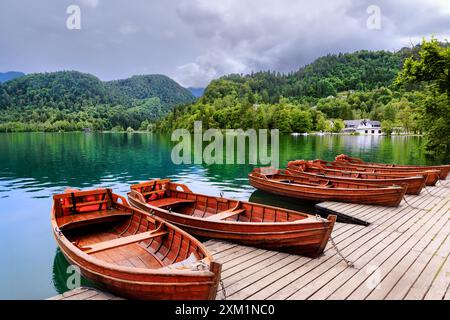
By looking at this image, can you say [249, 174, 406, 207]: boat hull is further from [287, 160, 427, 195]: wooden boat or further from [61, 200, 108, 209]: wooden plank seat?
[61, 200, 108, 209]: wooden plank seat

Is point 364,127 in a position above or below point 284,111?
below

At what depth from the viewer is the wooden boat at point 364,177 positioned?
14.1 meters

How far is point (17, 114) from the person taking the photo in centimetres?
17750

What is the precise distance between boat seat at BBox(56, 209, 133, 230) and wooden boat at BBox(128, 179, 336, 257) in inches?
38.7

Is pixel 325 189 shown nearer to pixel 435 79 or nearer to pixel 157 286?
pixel 157 286

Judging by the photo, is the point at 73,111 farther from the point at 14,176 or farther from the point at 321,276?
the point at 321,276

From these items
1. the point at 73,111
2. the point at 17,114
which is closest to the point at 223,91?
the point at 73,111

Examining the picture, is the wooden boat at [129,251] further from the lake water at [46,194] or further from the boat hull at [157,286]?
the lake water at [46,194]

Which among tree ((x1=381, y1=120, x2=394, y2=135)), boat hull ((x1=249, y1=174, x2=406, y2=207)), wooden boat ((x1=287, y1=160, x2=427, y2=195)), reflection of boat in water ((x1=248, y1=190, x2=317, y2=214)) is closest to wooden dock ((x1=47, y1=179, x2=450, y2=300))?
boat hull ((x1=249, y1=174, x2=406, y2=207))

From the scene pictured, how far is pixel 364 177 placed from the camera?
16516mm

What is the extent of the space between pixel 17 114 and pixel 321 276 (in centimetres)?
21497

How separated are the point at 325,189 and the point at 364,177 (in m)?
4.07

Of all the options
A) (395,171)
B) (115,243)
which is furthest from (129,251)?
(395,171)

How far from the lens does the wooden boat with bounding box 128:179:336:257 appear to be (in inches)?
291
